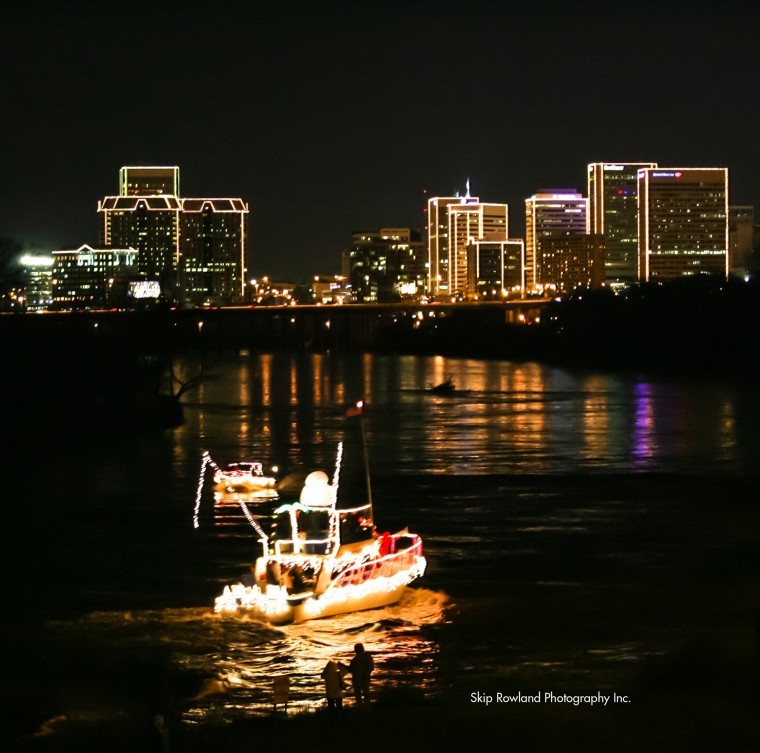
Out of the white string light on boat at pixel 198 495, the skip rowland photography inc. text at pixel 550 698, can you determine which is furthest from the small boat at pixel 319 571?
the white string light on boat at pixel 198 495

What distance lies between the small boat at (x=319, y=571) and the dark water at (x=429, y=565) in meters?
0.23

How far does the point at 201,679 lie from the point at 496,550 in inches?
313

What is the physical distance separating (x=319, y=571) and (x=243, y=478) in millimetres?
12681

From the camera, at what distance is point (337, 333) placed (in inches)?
5822

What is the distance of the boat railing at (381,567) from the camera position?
15.9m

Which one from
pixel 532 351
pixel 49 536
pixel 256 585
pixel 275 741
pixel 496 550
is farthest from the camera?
pixel 532 351

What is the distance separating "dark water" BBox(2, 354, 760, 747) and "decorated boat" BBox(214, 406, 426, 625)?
0.79ft

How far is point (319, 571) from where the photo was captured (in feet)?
51.4

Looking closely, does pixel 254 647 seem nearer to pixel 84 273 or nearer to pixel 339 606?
pixel 339 606

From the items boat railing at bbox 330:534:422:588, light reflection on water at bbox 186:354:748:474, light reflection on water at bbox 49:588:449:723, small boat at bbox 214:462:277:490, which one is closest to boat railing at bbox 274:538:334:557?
boat railing at bbox 330:534:422:588

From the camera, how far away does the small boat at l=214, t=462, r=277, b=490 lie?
91.3 ft

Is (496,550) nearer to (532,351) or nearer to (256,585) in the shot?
(256,585)

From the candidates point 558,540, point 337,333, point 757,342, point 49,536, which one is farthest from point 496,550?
point 337,333

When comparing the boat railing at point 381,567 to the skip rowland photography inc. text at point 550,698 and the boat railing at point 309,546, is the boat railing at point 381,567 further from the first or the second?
the skip rowland photography inc. text at point 550,698
